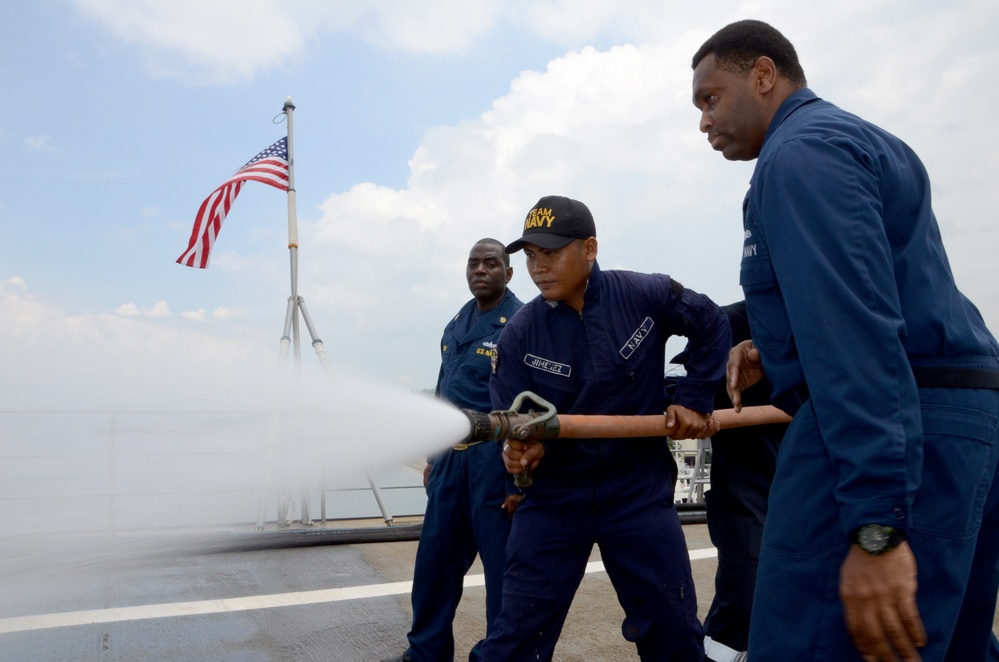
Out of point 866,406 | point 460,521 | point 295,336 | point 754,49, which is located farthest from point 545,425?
point 295,336

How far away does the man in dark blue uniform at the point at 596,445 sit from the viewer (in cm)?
259

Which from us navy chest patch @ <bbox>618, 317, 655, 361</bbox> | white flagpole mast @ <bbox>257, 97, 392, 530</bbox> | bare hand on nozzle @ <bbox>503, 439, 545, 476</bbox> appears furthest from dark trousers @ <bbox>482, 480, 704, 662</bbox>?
white flagpole mast @ <bbox>257, 97, 392, 530</bbox>

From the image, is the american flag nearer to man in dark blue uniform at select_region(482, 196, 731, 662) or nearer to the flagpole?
the flagpole

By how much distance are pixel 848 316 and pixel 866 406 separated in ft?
0.58

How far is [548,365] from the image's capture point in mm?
2857

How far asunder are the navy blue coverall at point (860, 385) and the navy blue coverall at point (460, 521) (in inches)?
63.0

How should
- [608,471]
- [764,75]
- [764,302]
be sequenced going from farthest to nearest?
[608,471] → [764,75] → [764,302]

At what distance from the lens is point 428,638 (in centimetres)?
338

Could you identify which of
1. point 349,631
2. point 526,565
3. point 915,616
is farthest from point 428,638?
point 915,616

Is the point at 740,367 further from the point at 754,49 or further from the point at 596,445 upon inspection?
the point at 754,49

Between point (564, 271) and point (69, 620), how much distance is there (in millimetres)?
3244

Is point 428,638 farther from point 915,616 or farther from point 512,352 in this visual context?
point 915,616

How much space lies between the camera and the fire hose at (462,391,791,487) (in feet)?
7.82

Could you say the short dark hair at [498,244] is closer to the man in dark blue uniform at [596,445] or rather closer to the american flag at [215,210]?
the man in dark blue uniform at [596,445]
